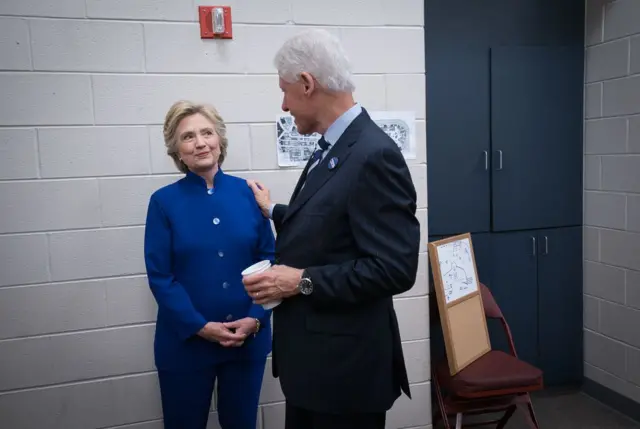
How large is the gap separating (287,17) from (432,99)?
968 mm

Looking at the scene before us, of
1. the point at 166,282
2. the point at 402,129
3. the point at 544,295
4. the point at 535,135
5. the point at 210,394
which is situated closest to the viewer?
the point at 166,282

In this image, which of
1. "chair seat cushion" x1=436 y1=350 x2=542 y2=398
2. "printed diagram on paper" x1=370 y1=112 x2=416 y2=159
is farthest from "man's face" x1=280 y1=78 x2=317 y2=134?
"chair seat cushion" x1=436 y1=350 x2=542 y2=398

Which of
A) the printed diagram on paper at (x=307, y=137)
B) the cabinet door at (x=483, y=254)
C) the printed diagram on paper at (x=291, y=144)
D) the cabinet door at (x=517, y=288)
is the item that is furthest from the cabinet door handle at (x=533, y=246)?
the printed diagram on paper at (x=291, y=144)

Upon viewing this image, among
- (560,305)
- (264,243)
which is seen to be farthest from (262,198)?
(560,305)

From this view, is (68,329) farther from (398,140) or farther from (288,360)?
(398,140)

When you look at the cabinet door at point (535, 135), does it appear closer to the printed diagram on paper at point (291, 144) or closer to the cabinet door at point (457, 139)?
the cabinet door at point (457, 139)

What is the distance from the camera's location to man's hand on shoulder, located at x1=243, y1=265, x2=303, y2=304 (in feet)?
4.37

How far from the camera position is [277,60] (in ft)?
4.56

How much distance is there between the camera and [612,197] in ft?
9.76

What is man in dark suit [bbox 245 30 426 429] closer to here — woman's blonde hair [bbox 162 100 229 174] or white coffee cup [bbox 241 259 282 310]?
white coffee cup [bbox 241 259 282 310]

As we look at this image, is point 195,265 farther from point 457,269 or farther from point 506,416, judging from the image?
point 506,416

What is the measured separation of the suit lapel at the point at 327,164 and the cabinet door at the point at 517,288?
1.94m

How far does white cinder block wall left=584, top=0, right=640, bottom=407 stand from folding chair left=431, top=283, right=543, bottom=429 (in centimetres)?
74

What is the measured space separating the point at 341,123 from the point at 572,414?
2435mm
